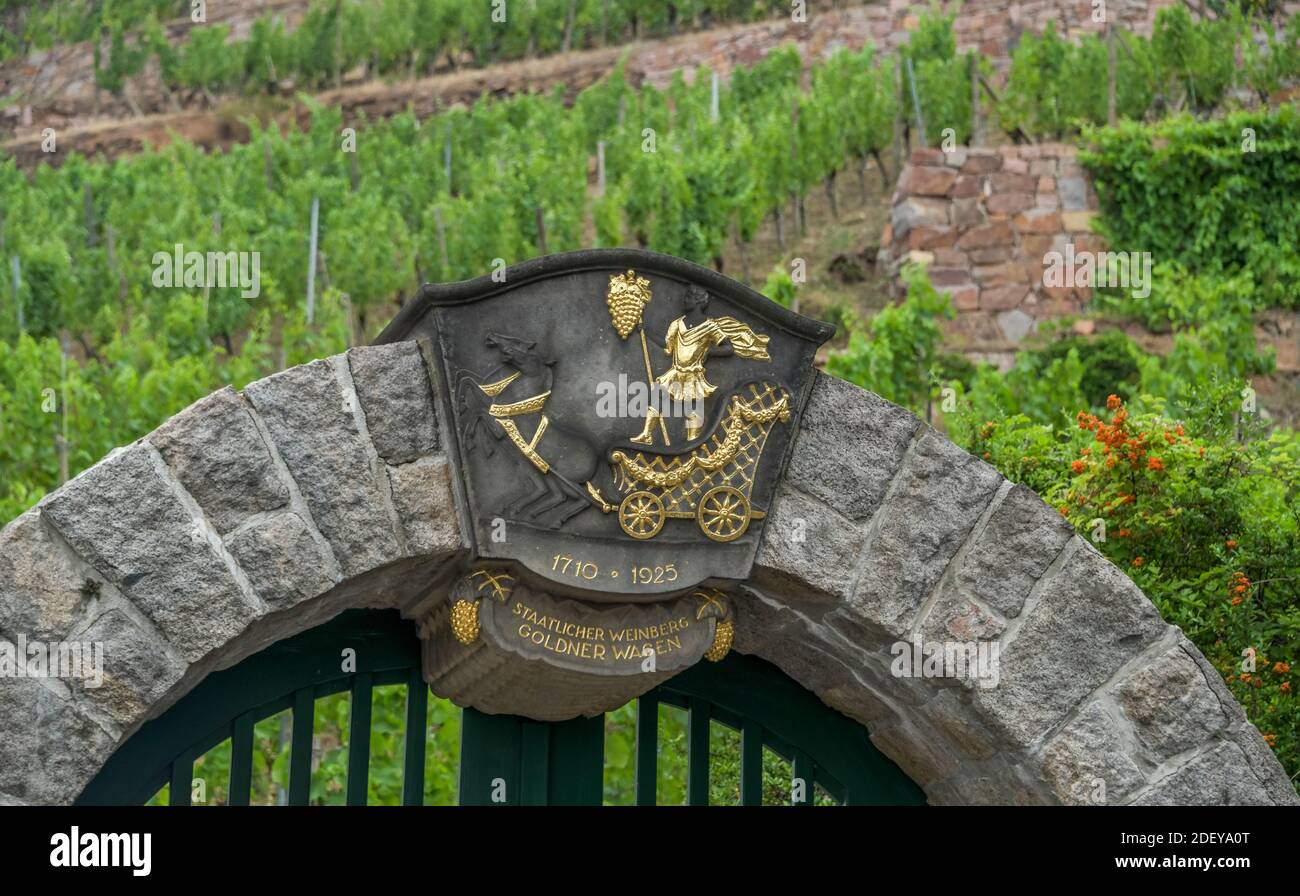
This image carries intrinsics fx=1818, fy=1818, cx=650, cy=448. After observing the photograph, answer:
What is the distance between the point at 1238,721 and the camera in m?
4.68

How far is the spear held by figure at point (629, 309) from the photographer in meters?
4.50

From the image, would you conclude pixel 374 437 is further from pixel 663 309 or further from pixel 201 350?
pixel 201 350

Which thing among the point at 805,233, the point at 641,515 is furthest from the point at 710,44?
the point at 641,515

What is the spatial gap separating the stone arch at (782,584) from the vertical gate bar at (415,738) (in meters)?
0.33

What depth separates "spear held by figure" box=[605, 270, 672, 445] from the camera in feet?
Result: 14.8

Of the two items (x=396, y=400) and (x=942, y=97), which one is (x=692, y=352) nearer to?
(x=396, y=400)

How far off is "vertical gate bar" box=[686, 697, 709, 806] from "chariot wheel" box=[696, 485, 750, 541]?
2.59 ft

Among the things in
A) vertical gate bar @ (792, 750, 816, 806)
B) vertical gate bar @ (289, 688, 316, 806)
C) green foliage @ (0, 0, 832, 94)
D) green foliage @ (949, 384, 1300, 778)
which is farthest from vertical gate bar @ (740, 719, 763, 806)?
green foliage @ (0, 0, 832, 94)

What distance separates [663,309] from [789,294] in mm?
7135

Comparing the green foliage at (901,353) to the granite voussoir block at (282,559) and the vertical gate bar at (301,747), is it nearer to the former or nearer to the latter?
the vertical gate bar at (301,747)

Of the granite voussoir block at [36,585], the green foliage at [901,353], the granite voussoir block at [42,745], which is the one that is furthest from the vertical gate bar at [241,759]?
the green foliage at [901,353]

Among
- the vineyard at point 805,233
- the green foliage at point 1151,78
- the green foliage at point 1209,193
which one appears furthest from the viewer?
the green foliage at point 1151,78

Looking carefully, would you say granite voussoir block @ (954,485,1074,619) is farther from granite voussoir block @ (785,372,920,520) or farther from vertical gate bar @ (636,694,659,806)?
vertical gate bar @ (636,694,659,806)

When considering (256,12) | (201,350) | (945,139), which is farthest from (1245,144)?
(256,12)
